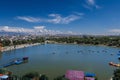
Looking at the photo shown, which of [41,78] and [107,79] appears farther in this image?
[107,79]

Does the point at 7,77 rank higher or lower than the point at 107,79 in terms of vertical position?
higher

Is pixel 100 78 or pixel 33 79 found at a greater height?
pixel 33 79

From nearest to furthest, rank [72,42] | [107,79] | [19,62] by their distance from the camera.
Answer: [107,79] → [19,62] → [72,42]

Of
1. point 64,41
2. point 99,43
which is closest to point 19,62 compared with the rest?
point 99,43

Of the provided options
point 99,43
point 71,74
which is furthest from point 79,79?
point 99,43

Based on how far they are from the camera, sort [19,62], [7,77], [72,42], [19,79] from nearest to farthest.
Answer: [19,79]
[7,77]
[19,62]
[72,42]

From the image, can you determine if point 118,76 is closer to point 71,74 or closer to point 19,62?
point 71,74

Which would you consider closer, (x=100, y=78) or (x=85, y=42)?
(x=100, y=78)

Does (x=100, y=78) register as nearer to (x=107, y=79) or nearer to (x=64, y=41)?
(x=107, y=79)

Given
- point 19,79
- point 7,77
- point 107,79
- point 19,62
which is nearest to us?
point 19,79
